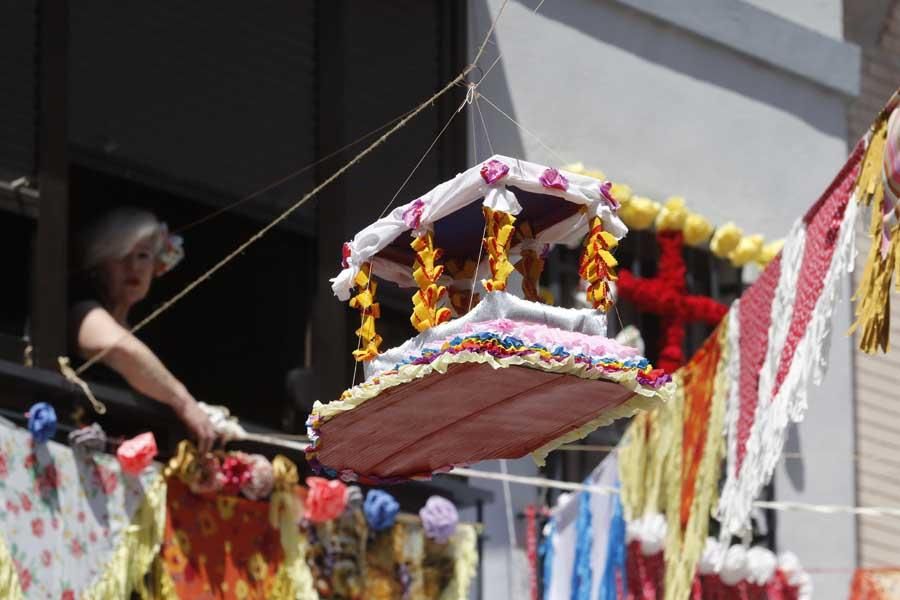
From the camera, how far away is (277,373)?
57.9ft

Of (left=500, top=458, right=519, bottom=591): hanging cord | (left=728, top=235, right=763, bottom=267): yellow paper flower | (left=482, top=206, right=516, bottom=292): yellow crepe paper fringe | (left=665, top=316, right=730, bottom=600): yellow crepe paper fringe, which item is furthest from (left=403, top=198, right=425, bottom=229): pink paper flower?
(left=728, top=235, right=763, bottom=267): yellow paper flower

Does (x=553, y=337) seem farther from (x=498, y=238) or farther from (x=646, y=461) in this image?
(x=646, y=461)

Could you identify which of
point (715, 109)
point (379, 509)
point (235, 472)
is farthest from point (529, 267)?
point (715, 109)

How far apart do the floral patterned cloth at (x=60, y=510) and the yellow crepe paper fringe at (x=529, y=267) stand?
10.2 feet

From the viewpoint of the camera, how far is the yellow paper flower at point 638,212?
61.1ft

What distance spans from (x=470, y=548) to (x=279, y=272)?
5.93ft

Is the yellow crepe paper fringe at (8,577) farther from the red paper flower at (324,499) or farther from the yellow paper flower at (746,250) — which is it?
the yellow paper flower at (746,250)

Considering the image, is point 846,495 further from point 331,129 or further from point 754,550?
point 331,129

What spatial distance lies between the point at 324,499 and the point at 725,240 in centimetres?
426

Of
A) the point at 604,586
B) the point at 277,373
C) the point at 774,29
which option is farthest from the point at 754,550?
the point at 774,29

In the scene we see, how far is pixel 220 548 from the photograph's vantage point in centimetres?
1545

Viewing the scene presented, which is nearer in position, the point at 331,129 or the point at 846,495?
the point at 331,129

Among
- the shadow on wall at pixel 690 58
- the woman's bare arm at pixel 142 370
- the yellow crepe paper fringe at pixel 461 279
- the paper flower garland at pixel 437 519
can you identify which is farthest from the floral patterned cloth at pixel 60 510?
the shadow on wall at pixel 690 58

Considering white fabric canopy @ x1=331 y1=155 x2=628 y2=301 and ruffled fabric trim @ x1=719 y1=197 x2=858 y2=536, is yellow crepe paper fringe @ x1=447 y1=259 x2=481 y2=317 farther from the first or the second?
ruffled fabric trim @ x1=719 y1=197 x2=858 y2=536
